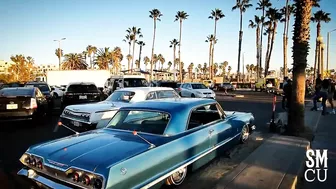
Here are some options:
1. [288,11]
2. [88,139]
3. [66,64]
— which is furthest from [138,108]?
[66,64]

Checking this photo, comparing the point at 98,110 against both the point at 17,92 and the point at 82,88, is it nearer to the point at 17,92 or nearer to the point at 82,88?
the point at 17,92

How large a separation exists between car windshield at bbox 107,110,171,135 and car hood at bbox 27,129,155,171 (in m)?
0.32

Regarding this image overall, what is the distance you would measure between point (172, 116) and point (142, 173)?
127cm

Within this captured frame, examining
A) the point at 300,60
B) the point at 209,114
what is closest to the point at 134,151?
the point at 209,114

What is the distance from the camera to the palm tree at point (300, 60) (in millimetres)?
7805

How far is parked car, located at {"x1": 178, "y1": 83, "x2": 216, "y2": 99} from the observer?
19359 mm

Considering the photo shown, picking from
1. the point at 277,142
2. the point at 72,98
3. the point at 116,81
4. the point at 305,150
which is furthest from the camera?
the point at 116,81

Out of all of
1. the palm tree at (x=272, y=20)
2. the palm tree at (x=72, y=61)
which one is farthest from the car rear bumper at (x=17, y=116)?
the palm tree at (x=72, y=61)

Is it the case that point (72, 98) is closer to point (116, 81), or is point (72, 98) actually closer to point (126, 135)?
point (116, 81)

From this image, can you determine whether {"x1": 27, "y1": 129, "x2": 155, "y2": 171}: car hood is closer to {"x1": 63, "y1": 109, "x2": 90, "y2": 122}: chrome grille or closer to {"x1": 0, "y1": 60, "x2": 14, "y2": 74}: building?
{"x1": 63, "y1": 109, "x2": 90, "y2": 122}: chrome grille

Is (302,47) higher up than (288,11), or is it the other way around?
(288,11)

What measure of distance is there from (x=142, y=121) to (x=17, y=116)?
639 cm

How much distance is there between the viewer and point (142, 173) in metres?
3.07

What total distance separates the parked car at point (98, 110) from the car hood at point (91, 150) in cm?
294
